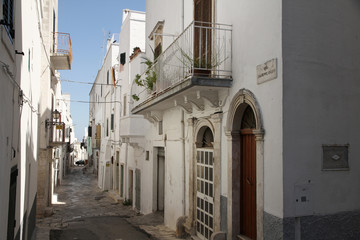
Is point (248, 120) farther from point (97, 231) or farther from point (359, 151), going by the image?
point (97, 231)

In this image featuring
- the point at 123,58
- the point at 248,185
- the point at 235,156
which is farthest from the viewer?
the point at 123,58

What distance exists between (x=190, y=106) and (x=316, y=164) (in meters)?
4.39

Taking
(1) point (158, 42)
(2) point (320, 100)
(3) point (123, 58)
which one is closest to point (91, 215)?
(1) point (158, 42)

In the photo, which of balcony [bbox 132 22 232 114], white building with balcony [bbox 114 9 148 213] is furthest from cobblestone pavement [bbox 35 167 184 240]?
balcony [bbox 132 22 232 114]

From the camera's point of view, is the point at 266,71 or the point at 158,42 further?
the point at 158,42

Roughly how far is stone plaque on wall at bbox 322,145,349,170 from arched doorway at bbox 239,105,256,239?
4.32 feet

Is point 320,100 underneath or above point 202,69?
underneath

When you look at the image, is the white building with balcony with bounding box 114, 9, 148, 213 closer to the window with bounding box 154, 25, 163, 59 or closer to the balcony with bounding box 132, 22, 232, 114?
the window with bounding box 154, 25, 163, 59

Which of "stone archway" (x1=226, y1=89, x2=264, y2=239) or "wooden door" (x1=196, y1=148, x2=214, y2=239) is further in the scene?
"wooden door" (x1=196, y1=148, x2=214, y2=239)

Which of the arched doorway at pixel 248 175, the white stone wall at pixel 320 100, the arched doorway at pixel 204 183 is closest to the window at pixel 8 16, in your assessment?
the white stone wall at pixel 320 100

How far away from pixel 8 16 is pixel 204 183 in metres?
5.68

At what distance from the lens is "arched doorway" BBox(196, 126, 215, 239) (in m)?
8.11

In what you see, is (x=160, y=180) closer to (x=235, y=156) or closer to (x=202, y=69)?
(x=235, y=156)

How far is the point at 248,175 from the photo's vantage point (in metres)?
6.62
